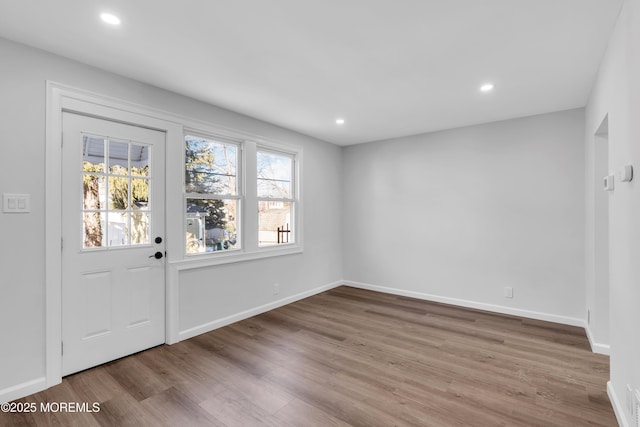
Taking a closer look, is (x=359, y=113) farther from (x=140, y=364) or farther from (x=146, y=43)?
(x=140, y=364)

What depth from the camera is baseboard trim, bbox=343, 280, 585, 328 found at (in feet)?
12.2

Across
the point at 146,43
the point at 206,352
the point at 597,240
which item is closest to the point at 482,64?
the point at 597,240

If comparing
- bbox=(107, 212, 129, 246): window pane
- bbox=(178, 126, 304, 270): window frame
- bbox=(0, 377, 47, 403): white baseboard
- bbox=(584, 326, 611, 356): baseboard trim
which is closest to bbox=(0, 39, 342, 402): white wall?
bbox=(0, 377, 47, 403): white baseboard

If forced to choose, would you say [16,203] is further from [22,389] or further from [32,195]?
[22,389]

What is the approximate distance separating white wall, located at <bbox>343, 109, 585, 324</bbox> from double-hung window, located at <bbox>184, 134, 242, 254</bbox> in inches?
94.6

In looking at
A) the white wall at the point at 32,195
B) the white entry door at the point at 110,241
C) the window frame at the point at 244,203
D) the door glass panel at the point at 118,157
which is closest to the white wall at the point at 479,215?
the window frame at the point at 244,203

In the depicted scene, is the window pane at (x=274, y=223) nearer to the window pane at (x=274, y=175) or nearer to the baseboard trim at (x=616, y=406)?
the window pane at (x=274, y=175)

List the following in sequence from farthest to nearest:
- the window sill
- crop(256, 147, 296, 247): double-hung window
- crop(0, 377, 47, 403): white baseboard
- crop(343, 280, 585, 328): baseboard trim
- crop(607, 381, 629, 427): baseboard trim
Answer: crop(256, 147, 296, 247): double-hung window → crop(343, 280, 585, 328): baseboard trim → the window sill → crop(0, 377, 47, 403): white baseboard → crop(607, 381, 629, 427): baseboard trim

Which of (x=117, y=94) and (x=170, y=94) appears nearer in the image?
(x=117, y=94)

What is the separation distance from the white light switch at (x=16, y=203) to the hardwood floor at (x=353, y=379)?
1.36 m

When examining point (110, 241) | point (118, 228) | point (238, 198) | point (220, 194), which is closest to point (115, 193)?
point (118, 228)

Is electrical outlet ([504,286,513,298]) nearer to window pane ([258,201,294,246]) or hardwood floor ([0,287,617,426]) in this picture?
hardwood floor ([0,287,617,426])

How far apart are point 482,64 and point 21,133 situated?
11.9 feet

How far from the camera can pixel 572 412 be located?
2.07 metres
